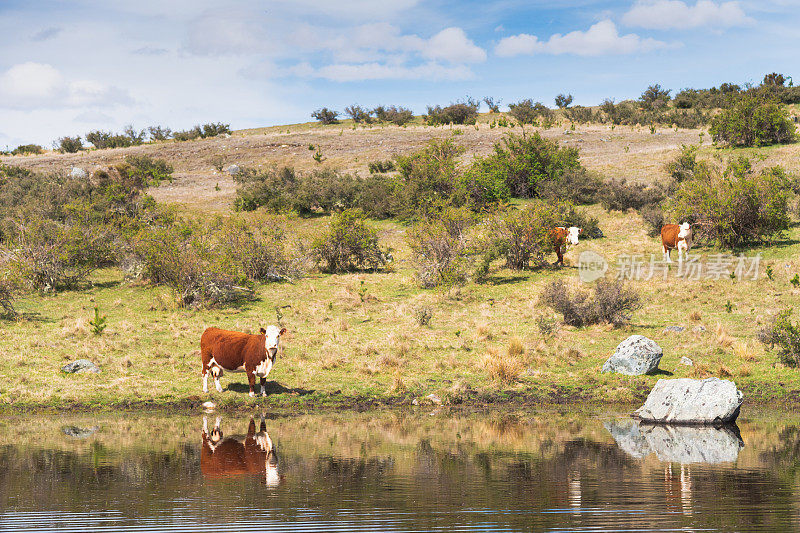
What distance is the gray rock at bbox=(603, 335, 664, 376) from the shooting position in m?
19.5

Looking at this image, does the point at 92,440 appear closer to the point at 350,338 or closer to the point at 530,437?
the point at 530,437

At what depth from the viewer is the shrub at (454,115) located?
81025mm

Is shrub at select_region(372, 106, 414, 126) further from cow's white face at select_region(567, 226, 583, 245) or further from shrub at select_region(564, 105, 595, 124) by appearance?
cow's white face at select_region(567, 226, 583, 245)

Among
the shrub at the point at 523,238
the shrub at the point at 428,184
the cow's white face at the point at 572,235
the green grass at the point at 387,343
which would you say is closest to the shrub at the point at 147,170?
the shrub at the point at 428,184

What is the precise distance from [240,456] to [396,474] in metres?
2.92

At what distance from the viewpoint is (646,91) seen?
96.3m

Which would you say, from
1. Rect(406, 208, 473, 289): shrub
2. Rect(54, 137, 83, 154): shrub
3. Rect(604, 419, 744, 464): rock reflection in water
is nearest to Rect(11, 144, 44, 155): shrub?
Rect(54, 137, 83, 154): shrub

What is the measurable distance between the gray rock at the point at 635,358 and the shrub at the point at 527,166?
25842mm

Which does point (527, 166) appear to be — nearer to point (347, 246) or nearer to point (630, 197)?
point (630, 197)

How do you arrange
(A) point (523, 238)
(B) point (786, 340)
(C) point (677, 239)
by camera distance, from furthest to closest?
1. (C) point (677, 239)
2. (A) point (523, 238)
3. (B) point (786, 340)

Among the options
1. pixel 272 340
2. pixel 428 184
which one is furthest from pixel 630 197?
pixel 272 340

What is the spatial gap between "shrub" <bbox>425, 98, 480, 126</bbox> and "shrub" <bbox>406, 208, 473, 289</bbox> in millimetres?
47786

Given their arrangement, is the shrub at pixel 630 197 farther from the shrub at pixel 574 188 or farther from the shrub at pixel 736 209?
the shrub at pixel 736 209

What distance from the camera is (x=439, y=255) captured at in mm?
31422
